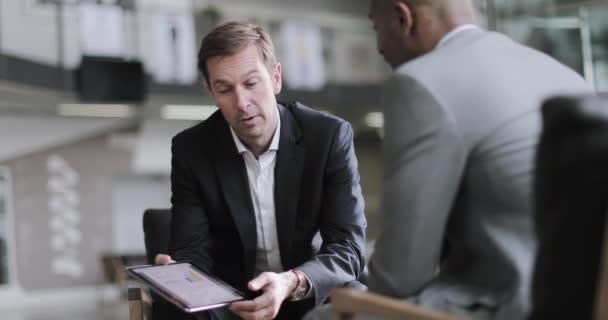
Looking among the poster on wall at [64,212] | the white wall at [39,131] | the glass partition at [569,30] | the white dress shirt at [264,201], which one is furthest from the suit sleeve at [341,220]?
the poster on wall at [64,212]

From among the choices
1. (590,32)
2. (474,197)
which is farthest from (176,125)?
(474,197)

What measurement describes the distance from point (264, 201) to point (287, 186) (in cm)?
9

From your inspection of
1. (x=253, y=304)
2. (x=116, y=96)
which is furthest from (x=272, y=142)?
(x=116, y=96)

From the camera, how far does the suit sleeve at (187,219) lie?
7.25 feet

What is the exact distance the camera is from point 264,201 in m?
2.21

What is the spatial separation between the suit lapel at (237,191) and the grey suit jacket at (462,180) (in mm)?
757

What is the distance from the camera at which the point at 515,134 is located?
1377 mm

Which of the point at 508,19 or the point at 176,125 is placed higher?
the point at 508,19

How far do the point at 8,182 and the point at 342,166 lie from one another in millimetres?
13058

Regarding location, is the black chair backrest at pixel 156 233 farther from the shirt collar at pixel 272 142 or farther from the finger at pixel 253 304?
the finger at pixel 253 304

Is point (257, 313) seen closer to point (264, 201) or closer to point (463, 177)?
point (264, 201)

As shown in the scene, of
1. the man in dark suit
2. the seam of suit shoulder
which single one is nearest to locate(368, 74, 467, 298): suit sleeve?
the seam of suit shoulder

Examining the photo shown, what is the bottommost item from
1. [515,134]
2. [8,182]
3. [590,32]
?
[8,182]

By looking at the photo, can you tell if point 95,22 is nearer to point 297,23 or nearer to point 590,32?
point 297,23
